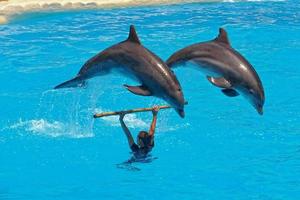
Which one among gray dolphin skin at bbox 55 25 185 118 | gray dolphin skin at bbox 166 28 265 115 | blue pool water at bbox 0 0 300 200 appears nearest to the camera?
gray dolphin skin at bbox 55 25 185 118

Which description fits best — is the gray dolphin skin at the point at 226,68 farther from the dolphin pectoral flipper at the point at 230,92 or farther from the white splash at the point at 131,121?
the white splash at the point at 131,121

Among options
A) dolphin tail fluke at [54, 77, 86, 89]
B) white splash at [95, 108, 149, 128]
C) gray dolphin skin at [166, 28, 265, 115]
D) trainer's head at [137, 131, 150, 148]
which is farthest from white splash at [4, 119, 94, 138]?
gray dolphin skin at [166, 28, 265, 115]

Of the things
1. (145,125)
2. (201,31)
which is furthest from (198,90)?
(201,31)

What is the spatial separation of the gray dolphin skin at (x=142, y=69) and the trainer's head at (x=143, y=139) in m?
1.52

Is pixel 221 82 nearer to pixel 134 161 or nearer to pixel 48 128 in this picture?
pixel 134 161

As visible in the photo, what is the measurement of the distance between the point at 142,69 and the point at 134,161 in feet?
8.79

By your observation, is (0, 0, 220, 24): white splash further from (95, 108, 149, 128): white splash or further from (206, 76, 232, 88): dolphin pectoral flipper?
(206, 76, 232, 88): dolphin pectoral flipper

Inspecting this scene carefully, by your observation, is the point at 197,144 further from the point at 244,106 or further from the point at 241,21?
the point at 241,21

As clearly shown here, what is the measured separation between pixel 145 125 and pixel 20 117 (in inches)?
92.0

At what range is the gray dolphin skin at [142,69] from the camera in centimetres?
578

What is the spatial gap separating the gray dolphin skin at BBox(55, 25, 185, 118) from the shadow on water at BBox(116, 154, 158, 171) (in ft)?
6.57

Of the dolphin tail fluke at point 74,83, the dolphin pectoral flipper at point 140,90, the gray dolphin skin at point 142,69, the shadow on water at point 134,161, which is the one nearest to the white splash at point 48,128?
the shadow on water at point 134,161

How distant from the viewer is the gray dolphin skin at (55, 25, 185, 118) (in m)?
5.78

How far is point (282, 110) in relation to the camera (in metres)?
10.9
